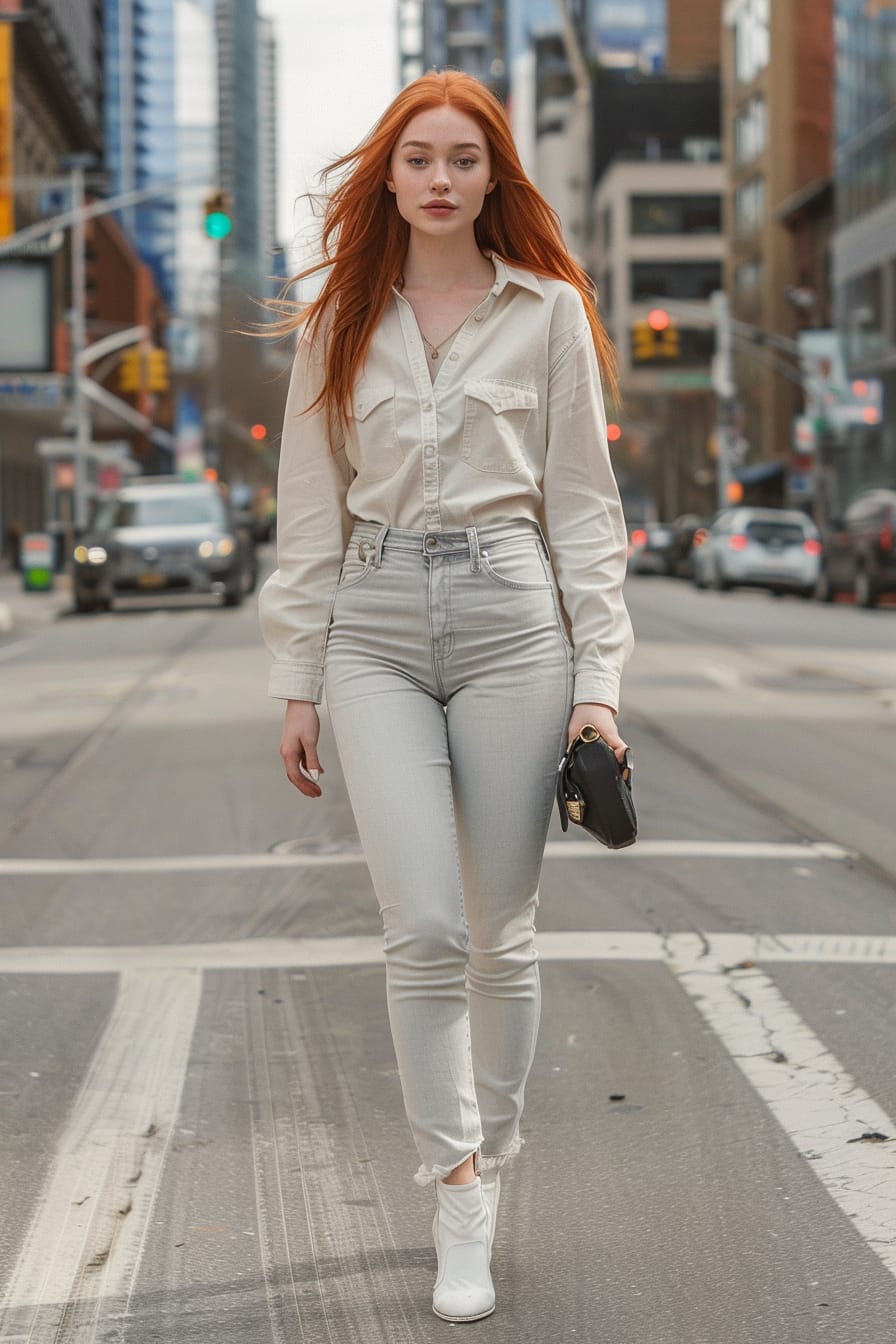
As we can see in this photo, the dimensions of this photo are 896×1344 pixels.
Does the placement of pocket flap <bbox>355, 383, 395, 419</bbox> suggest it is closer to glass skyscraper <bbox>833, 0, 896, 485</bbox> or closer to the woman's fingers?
the woman's fingers

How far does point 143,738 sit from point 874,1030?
816 cm

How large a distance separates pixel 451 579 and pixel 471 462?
210 mm

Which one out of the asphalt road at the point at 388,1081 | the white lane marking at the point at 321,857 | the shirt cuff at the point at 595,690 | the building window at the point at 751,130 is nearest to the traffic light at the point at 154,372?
the building window at the point at 751,130

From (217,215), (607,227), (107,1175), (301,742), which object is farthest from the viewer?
(607,227)

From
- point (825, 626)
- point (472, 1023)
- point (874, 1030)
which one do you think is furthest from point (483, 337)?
point (825, 626)

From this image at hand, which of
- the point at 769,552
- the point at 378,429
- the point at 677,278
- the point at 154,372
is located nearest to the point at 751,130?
the point at 677,278

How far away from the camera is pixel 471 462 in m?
3.64

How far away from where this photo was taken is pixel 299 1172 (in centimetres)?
436

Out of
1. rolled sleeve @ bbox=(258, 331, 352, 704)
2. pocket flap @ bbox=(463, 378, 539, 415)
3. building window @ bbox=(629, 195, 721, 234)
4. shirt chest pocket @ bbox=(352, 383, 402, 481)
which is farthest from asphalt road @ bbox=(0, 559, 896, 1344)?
building window @ bbox=(629, 195, 721, 234)

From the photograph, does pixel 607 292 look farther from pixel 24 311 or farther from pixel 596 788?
pixel 596 788

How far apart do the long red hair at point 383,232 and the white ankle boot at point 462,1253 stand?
4.44 feet

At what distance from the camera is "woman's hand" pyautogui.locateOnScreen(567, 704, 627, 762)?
11.8 feet

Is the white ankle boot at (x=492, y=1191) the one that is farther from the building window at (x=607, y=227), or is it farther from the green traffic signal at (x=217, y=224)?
the building window at (x=607, y=227)

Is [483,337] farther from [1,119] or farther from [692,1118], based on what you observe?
[1,119]
